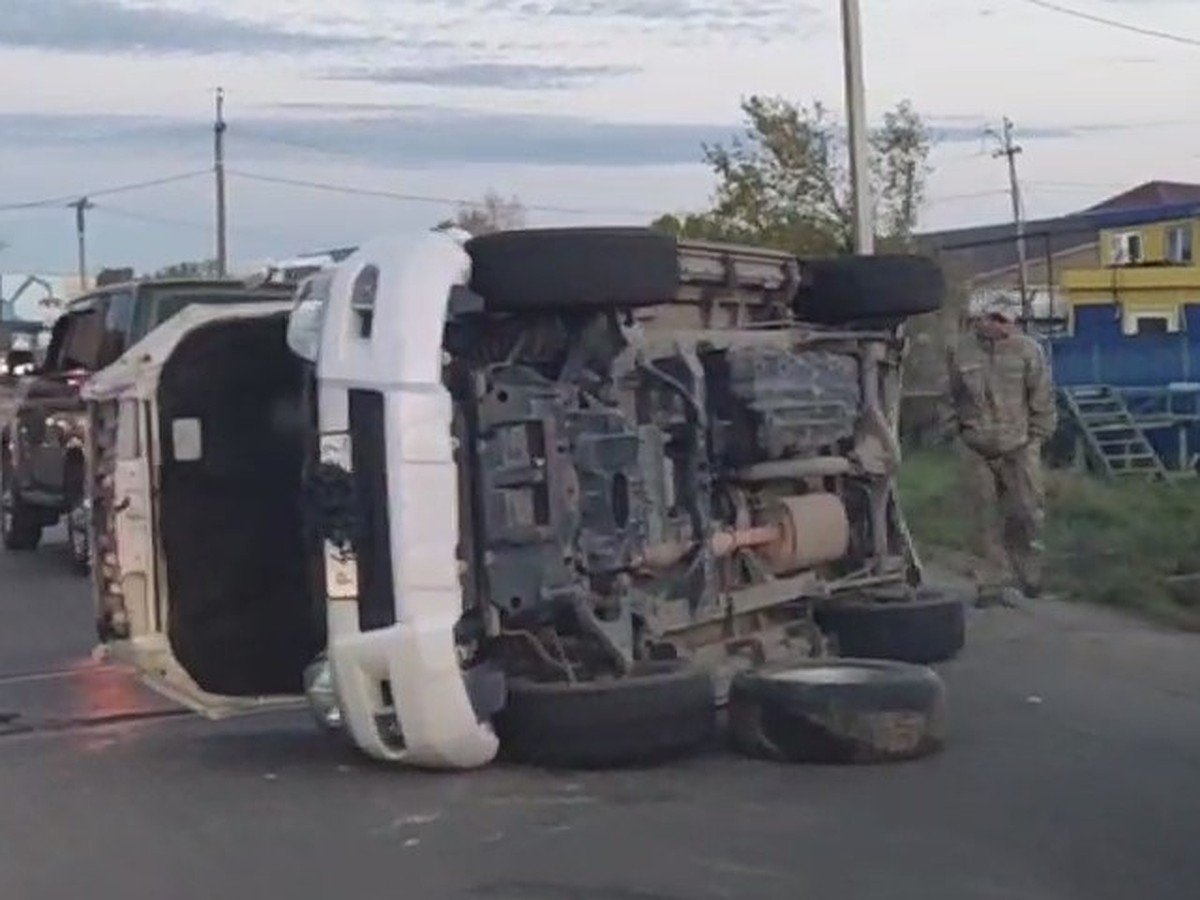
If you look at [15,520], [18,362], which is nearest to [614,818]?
[15,520]

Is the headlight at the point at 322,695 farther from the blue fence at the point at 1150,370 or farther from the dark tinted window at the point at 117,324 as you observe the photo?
the blue fence at the point at 1150,370

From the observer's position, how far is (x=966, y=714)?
33.4 feet

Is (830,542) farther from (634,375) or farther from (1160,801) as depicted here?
(1160,801)

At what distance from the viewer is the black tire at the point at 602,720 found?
8547mm

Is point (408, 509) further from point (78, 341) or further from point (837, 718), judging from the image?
point (78, 341)

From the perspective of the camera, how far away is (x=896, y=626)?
10883 millimetres

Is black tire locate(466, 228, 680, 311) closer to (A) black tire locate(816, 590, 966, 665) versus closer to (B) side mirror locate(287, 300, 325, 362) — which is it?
(B) side mirror locate(287, 300, 325, 362)

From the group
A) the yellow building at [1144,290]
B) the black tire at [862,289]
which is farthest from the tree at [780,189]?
the black tire at [862,289]

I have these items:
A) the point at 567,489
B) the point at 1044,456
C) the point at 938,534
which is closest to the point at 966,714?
the point at 567,489

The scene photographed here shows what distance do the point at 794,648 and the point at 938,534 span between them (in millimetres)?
7604

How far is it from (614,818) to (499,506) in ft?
4.04

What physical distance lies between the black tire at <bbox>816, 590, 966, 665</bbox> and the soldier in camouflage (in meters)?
3.47

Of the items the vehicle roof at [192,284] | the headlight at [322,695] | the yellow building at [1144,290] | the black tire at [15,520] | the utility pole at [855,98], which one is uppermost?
the utility pole at [855,98]

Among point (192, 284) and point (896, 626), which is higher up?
point (192, 284)
